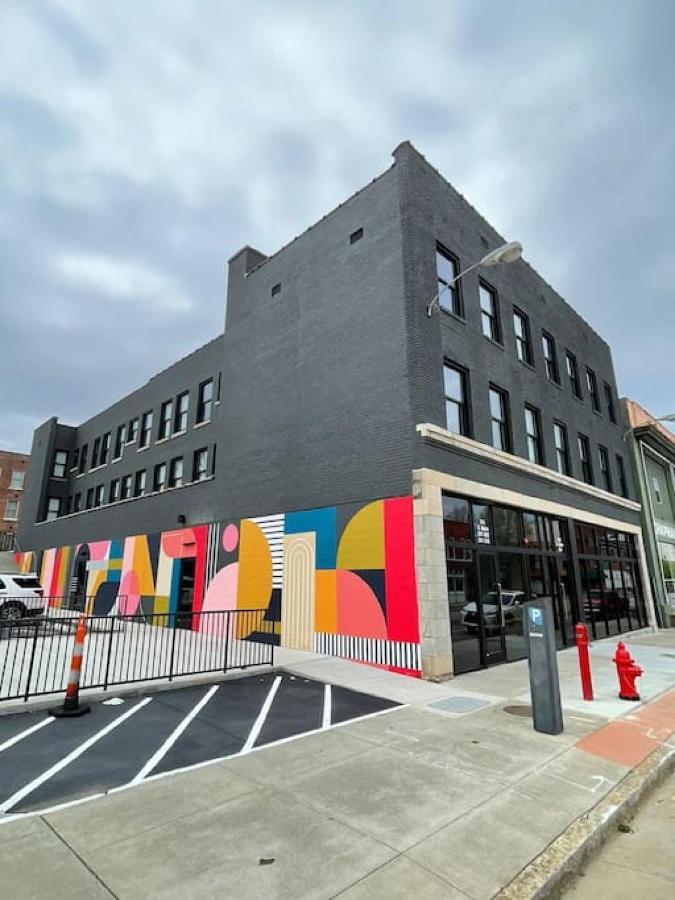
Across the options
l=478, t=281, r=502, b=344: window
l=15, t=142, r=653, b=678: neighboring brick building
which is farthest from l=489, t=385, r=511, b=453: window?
l=478, t=281, r=502, b=344: window

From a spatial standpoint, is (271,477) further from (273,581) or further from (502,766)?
(502,766)

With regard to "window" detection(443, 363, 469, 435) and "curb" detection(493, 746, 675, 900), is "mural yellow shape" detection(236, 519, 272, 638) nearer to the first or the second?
"window" detection(443, 363, 469, 435)

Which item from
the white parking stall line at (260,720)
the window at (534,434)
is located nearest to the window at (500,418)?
the window at (534,434)

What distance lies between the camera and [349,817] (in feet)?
14.5

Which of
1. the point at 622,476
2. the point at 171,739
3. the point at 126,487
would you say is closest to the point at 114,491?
the point at 126,487

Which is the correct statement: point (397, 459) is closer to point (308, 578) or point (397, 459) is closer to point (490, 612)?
point (308, 578)

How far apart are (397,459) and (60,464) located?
33.3m

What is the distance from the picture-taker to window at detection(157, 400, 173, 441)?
84.9 feet

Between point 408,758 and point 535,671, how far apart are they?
2.37 metres

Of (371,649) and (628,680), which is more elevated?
(371,649)

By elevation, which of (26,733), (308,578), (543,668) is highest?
(308,578)

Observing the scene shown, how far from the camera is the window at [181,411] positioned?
25.1 metres

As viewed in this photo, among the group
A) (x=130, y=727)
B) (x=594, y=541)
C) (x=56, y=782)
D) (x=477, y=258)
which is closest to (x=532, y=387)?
(x=477, y=258)

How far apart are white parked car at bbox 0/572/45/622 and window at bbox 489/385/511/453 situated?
1908cm
